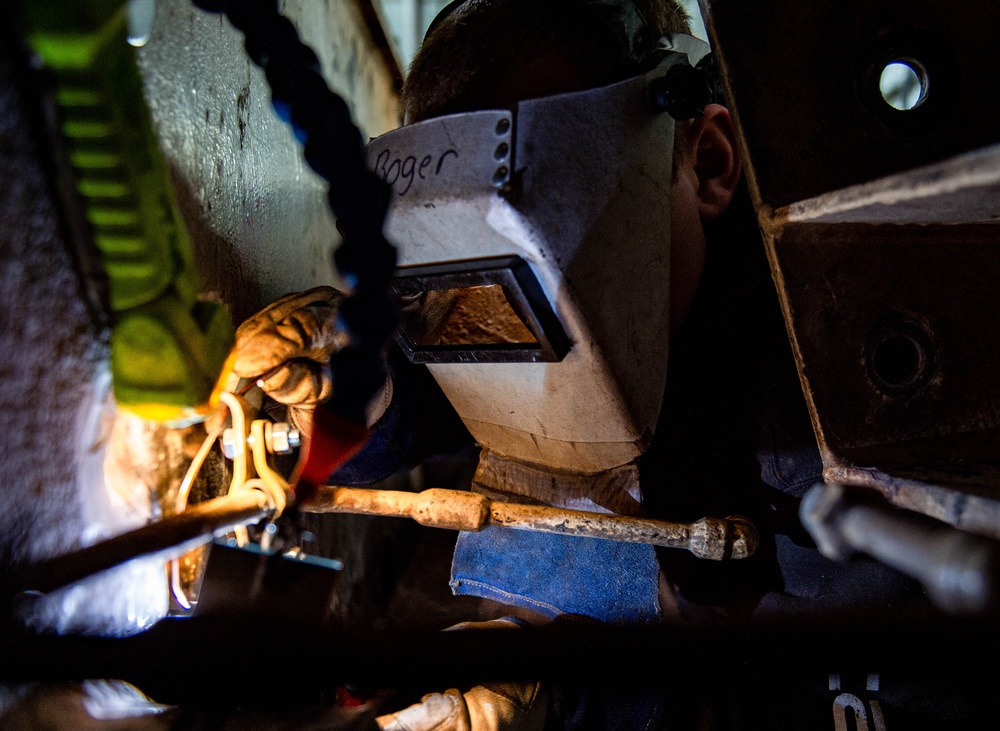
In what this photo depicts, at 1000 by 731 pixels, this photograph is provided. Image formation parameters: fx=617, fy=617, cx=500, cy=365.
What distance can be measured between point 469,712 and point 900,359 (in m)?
0.83

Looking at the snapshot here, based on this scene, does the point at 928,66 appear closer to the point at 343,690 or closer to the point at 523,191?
the point at 523,191

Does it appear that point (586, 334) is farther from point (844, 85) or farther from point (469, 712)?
point (469, 712)

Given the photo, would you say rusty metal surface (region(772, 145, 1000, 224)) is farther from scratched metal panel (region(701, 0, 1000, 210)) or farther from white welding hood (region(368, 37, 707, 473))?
white welding hood (region(368, 37, 707, 473))

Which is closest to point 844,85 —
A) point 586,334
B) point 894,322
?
point 894,322

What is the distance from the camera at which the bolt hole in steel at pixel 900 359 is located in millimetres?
766

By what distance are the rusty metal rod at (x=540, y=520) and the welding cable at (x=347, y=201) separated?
40 centimetres

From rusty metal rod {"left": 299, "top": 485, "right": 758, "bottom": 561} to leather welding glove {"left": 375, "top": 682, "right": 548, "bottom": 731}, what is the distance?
283 millimetres

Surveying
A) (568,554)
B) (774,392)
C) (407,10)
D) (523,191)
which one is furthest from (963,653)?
(407,10)

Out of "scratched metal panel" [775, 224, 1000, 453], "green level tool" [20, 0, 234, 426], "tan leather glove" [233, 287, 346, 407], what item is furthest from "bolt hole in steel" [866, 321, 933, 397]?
"green level tool" [20, 0, 234, 426]

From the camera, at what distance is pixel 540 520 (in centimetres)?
97

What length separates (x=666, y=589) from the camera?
1157 mm

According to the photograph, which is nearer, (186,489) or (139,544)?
(139,544)

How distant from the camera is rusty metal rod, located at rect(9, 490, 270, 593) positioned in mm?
557

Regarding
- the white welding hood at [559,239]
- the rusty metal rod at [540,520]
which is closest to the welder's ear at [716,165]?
the white welding hood at [559,239]
